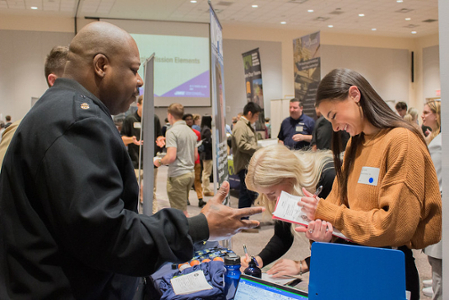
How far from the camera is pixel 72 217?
0.79 m

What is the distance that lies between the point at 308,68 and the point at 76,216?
7.55m

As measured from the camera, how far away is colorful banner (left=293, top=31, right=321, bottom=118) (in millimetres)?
7621

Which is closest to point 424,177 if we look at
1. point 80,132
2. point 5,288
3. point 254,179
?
point 254,179

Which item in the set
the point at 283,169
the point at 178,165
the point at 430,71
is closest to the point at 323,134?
the point at 178,165

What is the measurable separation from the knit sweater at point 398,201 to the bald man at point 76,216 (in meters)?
0.75

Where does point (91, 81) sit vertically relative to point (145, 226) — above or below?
above

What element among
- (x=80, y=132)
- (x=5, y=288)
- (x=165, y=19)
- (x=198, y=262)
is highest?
(x=165, y=19)

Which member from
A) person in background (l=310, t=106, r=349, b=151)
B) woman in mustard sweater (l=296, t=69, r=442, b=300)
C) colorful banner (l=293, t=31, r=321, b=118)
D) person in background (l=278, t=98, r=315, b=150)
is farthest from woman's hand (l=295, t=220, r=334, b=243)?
colorful banner (l=293, t=31, r=321, b=118)

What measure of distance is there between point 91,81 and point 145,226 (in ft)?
1.36

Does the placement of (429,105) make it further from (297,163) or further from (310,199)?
(310,199)

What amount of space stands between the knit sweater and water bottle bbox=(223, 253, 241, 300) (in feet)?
1.46

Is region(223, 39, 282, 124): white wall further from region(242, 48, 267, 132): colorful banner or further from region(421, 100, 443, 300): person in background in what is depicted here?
region(421, 100, 443, 300): person in background

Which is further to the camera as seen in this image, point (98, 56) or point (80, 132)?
point (98, 56)

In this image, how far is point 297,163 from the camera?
2143 millimetres
